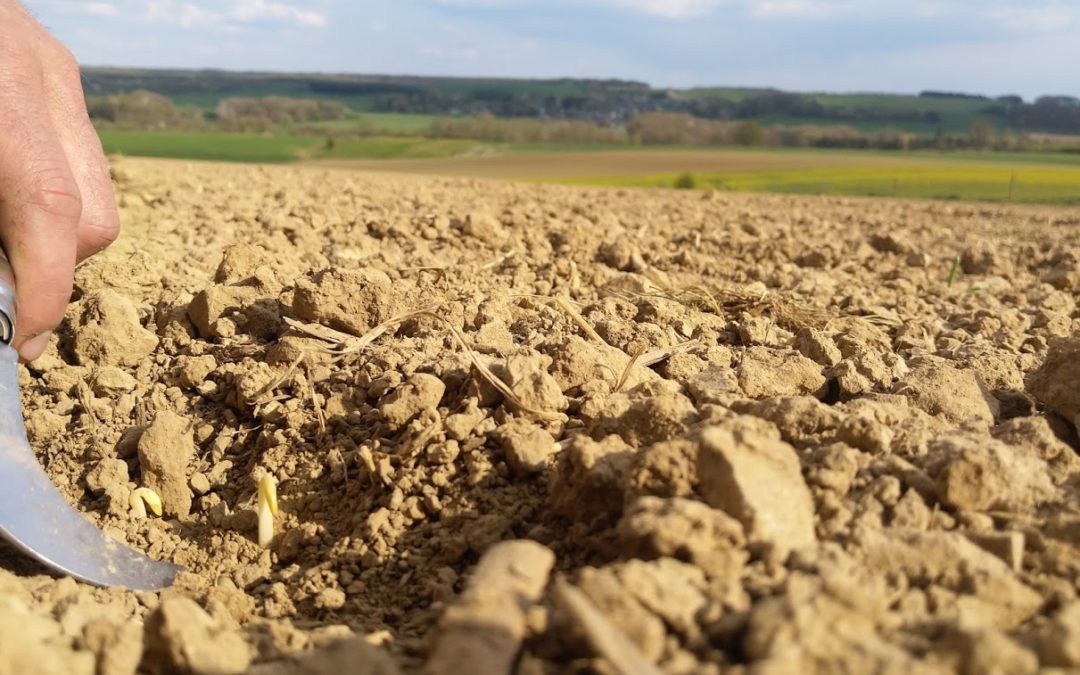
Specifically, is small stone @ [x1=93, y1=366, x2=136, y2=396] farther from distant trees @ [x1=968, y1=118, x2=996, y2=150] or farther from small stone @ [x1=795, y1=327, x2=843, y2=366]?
distant trees @ [x1=968, y1=118, x2=996, y2=150]

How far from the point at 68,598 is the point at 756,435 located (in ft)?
4.48

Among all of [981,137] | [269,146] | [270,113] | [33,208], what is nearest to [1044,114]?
[981,137]

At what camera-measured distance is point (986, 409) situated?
2.34m

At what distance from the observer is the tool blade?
74.1 inches

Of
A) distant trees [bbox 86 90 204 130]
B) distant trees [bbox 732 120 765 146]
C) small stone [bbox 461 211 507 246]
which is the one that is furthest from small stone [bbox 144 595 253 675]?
distant trees [bbox 86 90 204 130]

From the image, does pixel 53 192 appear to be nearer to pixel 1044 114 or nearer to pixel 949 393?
pixel 949 393

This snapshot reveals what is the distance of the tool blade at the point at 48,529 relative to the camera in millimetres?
1883

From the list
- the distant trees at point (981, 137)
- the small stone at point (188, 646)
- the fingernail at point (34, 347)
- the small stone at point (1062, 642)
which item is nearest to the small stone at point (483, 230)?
the fingernail at point (34, 347)

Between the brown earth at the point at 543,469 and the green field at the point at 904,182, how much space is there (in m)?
13.9

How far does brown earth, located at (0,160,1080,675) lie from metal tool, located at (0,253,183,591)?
0.21ft

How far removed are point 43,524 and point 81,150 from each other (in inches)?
47.4

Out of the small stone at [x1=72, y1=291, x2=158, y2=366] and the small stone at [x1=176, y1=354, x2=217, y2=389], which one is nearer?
the small stone at [x1=176, y1=354, x2=217, y2=389]

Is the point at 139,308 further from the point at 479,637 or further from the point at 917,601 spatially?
the point at 917,601

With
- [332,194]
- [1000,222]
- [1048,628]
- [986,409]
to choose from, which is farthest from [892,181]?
[1048,628]
